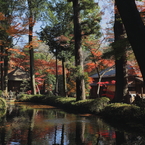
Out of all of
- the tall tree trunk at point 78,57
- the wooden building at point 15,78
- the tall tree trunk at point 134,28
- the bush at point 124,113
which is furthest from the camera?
the wooden building at point 15,78

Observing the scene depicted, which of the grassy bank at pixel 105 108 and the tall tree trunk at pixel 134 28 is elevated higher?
the tall tree trunk at pixel 134 28

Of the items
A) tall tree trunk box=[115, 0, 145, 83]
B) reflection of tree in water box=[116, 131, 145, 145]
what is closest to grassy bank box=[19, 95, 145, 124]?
reflection of tree in water box=[116, 131, 145, 145]

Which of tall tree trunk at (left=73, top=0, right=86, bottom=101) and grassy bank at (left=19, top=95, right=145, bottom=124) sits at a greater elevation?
tall tree trunk at (left=73, top=0, right=86, bottom=101)

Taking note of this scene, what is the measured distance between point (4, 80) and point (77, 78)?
14.6 metres

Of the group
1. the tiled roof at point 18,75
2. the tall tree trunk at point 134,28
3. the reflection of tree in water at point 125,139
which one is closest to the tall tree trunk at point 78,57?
the reflection of tree in water at point 125,139

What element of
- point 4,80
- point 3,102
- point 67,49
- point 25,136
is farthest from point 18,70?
point 25,136

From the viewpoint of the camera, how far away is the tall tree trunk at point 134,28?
13.2 feet

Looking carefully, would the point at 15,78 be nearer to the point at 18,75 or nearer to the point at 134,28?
the point at 18,75

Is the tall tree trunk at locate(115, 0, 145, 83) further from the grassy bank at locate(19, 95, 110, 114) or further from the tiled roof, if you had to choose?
the tiled roof

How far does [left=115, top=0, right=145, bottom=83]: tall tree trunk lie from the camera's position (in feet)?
13.2

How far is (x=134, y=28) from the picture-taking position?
418 cm

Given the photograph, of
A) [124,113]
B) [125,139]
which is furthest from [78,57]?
[125,139]

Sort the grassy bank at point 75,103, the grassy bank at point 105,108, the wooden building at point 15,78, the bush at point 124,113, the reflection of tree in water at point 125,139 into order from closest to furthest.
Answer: the reflection of tree in water at point 125,139 < the bush at point 124,113 < the grassy bank at point 105,108 < the grassy bank at point 75,103 < the wooden building at point 15,78

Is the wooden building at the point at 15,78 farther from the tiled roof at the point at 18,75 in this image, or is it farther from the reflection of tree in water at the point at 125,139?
the reflection of tree in water at the point at 125,139
